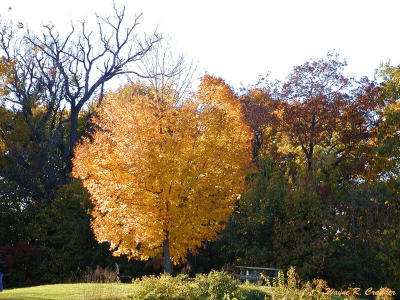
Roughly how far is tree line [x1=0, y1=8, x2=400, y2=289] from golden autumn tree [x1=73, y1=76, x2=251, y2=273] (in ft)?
0.20

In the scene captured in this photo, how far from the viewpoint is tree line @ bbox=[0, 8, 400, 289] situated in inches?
621

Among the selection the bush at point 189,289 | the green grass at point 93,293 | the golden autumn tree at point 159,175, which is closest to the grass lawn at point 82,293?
the green grass at point 93,293

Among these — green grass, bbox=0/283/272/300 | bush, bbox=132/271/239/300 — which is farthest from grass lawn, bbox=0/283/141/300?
bush, bbox=132/271/239/300

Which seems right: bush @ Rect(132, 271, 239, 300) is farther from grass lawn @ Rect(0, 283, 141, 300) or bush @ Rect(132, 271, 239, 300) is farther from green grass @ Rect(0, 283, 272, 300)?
grass lawn @ Rect(0, 283, 141, 300)

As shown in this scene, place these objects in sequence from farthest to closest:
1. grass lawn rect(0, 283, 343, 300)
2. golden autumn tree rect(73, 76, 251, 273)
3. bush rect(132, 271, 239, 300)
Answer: golden autumn tree rect(73, 76, 251, 273) < grass lawn rect(0, 283, 343, 300) < bush rect(132, 271, 239, 300)

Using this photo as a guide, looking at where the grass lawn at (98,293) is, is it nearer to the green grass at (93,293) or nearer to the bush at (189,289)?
the green grass at (93,293)

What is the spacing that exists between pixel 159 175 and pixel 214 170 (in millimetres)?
1893

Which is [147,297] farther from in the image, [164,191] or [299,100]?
[299,100]

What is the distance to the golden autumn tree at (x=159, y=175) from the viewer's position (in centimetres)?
1483

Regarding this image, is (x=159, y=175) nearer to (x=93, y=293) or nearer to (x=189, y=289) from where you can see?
(x=189, y=289)

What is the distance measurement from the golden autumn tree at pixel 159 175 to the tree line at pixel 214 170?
0.20 feet

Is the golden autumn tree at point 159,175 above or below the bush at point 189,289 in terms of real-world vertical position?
above

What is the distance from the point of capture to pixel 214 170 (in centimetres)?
1579

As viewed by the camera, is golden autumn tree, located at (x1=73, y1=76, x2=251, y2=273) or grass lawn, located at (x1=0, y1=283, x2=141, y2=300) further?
golden autumn tree, located at (x1=73, y1=76, x2=251, y2=273)
